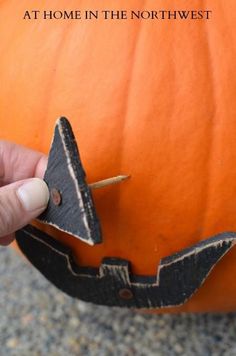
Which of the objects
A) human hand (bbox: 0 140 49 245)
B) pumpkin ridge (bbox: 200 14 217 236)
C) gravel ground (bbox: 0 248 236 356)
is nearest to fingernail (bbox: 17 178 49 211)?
human hand (bbox: 0 140 49 245)

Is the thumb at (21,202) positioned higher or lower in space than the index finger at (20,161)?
lower

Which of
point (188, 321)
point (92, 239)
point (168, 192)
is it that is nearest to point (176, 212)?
point (168, 192)

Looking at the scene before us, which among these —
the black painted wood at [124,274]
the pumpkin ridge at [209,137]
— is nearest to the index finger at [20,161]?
the black painted wood at [124,274]

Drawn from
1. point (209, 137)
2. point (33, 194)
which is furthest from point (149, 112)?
point (33, 194)

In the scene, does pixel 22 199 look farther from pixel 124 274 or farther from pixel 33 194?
pixel 124 274

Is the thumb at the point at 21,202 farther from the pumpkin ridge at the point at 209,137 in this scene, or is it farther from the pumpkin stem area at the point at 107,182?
the pumpkin ridge at the point at 209,137
